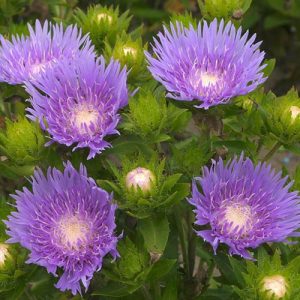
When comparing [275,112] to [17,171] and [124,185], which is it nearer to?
[124,185]

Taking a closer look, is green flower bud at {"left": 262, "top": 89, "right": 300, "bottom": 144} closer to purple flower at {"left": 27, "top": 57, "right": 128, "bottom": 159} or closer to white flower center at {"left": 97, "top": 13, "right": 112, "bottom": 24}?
purple flower at {"left": 27, "top": 57, "right": 128, "bottom": 159}

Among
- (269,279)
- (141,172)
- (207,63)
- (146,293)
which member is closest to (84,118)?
(141,172)

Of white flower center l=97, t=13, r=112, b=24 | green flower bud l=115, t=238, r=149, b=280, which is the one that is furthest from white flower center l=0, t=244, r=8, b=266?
white flower center l=97, t=13, r=112, b=24

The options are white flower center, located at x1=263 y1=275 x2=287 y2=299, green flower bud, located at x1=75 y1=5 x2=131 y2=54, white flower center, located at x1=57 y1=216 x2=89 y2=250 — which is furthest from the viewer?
green flower bud, located at x1=75 y1=5 x2=131 y2=54

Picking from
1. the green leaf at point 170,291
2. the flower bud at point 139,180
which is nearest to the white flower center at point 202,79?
the flower bud at point 139,180

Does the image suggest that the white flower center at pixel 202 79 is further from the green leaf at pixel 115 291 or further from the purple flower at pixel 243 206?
the green leaf at pixel 115 291

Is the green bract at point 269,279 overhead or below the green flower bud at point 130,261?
overhead
